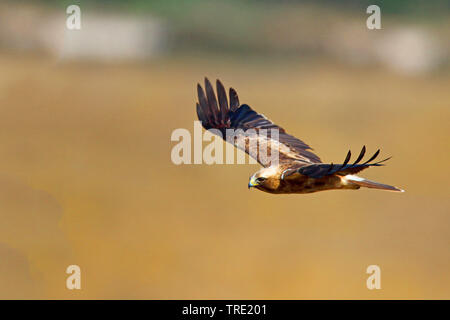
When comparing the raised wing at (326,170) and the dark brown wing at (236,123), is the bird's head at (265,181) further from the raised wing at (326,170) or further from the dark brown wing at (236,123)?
the dark brown wing at (236,123)

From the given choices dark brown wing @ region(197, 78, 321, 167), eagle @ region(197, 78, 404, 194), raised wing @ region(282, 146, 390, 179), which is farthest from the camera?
dark brown wing @ region(197, 78, 321, 167)

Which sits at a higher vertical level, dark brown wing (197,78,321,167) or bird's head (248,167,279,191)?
dark brown wing (197,78,321,167)

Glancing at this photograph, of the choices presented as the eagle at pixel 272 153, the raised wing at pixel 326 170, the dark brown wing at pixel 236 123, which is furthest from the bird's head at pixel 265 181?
the dark brown wing at pixel 236 123

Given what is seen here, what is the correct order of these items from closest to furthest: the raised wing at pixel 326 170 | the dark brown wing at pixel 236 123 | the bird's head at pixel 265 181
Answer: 1. the raised wing at pixel 326 170
2. the bird's head at pixel 265 181
3. the dark brown wing at pixel 236 123

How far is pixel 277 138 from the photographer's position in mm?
9398

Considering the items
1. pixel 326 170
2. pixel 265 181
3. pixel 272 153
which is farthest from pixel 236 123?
pixel 326 170

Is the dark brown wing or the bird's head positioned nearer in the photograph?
the bird's head

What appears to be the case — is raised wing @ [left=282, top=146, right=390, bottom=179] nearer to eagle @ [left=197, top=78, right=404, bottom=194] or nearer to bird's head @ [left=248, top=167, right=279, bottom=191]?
eagle @ [left=197, top=78, right=404, bottom=194]

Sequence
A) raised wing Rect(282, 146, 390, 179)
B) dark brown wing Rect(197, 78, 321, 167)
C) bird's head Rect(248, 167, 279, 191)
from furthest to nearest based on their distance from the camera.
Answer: dark brown wing Rect(197, 78, 321, 167) → bird's head Rect(248, 167, 279, 191) → raised wing Rect(282, 146, 390, 179)

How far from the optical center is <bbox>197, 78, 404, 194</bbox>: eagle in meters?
7.74

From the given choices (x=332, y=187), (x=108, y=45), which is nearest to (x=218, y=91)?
(x=332, y=187)

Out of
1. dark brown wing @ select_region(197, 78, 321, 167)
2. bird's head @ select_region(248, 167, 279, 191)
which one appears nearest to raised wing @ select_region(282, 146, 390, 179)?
bird's head @ select_region(248, 167, 279, 191)

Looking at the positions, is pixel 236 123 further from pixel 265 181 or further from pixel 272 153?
pixel 265 181

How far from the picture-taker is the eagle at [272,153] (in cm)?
774
